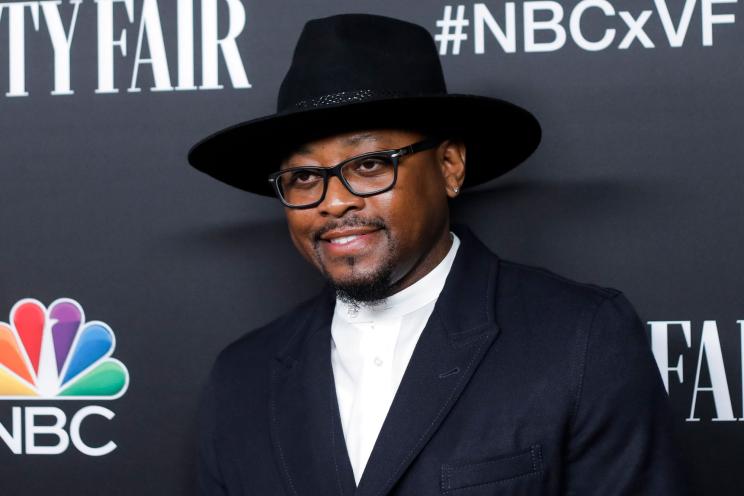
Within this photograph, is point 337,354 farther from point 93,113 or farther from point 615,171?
point 93,113

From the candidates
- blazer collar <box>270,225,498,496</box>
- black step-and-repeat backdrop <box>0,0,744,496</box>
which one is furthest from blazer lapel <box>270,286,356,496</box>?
black step-and-repeat backdrop <box>0,0,744,496</box>

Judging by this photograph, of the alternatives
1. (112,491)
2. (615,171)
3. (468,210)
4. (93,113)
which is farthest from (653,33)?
(112,491)

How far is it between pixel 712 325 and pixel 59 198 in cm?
123

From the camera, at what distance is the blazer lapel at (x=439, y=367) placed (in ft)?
3.61

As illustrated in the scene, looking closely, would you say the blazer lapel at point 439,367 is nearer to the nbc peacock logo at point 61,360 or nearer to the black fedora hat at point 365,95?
the black fedora hat at point 365,95

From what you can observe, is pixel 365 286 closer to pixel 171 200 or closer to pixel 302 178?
pixel 302 178

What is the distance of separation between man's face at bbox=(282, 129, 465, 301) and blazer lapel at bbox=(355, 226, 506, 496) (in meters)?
0.08

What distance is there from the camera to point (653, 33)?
1.51 metres

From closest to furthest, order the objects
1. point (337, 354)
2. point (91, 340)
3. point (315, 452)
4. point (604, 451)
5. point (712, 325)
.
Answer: point (604, 451)
point (315, 452)
point (337, 354)
point (712, 325)
point (91, 340)

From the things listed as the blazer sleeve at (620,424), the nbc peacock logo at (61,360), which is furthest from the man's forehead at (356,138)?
the nbc peacock logo at (61,360)

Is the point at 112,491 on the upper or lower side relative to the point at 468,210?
lower

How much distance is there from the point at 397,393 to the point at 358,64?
1.46 feet

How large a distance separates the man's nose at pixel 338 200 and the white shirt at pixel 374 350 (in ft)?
0.60

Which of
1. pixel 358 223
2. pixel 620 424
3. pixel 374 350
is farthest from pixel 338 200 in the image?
pixel 620 424
